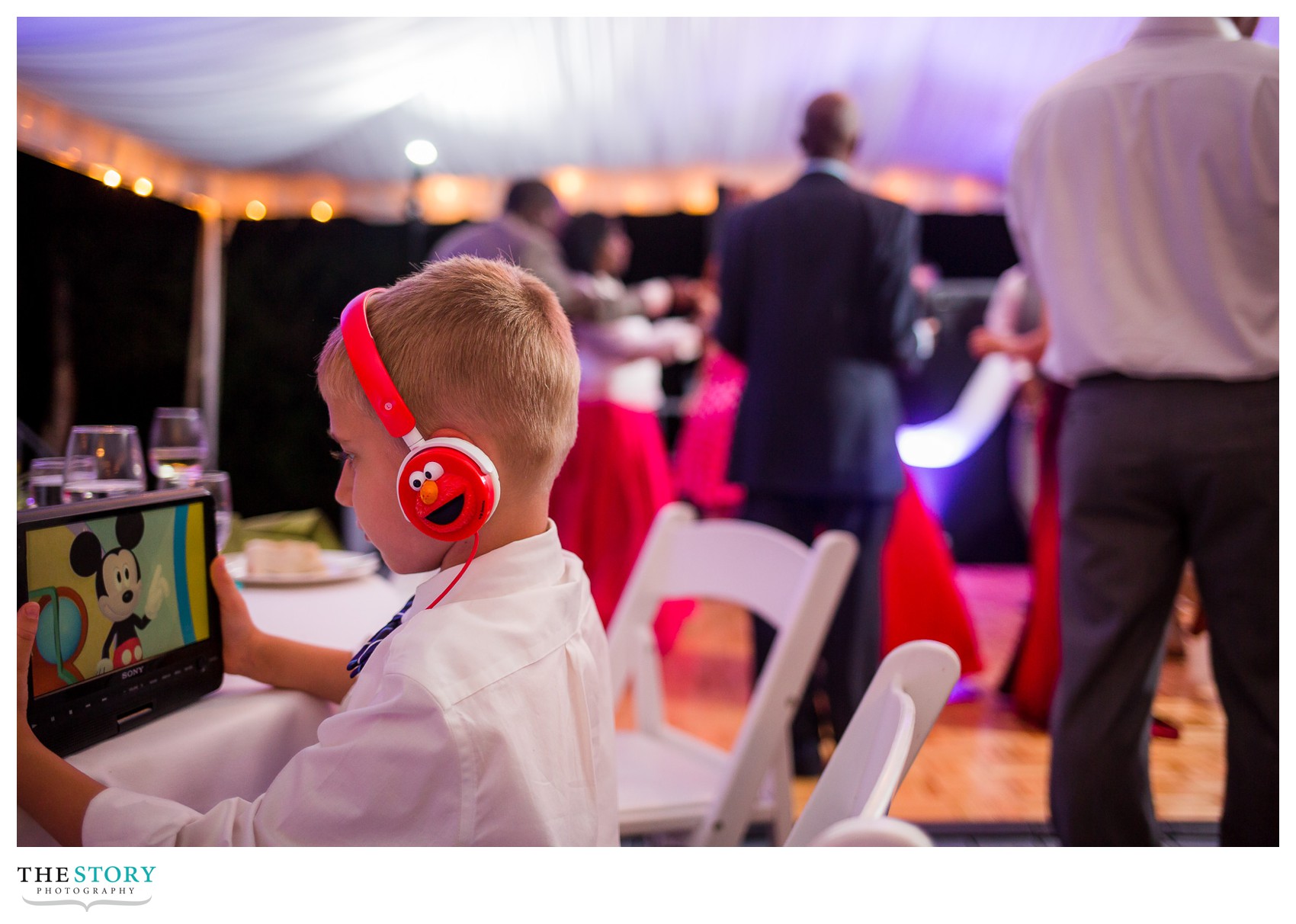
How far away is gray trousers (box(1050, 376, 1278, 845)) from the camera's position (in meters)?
1.11

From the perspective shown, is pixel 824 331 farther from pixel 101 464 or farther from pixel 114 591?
pixel 114 591

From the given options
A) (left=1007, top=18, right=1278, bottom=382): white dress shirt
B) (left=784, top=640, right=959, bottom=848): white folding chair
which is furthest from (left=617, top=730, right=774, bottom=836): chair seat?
(left=1007, top=18, right=1278, bottom=382): white dress shirt

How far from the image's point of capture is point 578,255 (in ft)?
8.27

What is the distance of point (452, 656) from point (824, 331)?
4.67 feet

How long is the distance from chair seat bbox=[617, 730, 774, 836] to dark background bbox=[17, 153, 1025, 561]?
0.48 m

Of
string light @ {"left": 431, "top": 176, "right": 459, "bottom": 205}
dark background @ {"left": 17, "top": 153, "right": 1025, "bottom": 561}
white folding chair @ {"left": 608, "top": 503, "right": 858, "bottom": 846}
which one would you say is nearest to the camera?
dark background @ {"left": 17, "top": 153, "right": 1025, "bottom": 561}

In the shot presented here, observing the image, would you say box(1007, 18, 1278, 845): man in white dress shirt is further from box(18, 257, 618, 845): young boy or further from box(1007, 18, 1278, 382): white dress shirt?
box(18, 257, 618, 845): young boy

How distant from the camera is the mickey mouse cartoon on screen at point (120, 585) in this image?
1.98 ft

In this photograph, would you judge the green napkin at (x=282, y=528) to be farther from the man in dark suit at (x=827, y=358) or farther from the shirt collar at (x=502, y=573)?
the man in dark suit at (x=827, y=358)

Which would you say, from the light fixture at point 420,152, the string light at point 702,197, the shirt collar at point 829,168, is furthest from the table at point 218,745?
the string light at point 702,197
